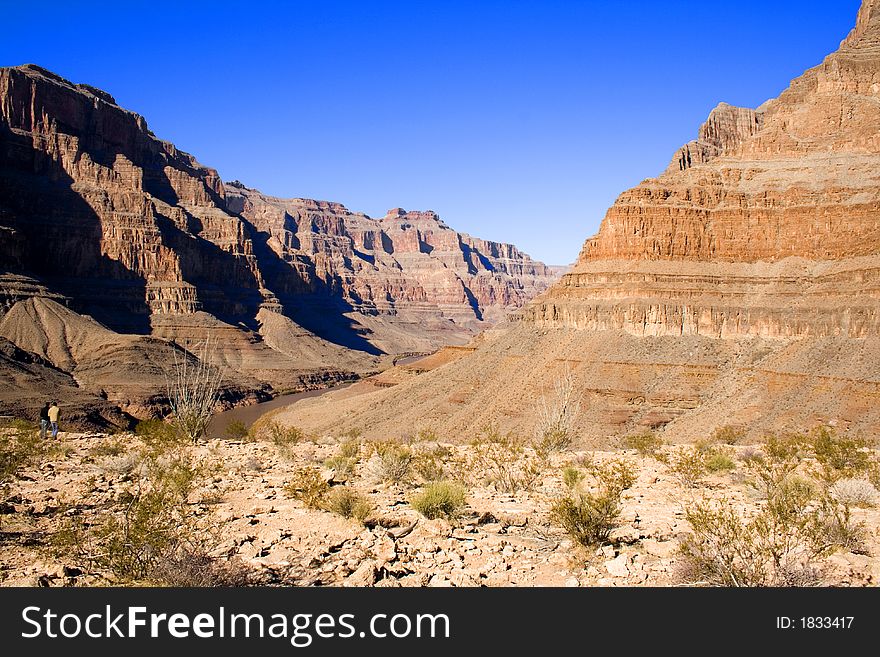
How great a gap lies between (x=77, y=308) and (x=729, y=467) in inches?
4235

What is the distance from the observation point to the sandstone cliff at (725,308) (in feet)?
140

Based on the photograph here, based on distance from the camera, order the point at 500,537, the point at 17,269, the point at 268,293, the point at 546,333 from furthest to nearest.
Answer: the point at 268,293 < the point at 17,269 < the point at 546,333 < the point at 500,537

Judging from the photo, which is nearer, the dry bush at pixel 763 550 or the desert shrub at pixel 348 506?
the dry bush at pixel 763 550

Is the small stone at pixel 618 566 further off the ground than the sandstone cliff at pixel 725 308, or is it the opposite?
the sandstone cliff at pixel 725 308

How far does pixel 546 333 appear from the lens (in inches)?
2383

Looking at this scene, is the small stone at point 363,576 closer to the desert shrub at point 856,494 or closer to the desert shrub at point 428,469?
the desert shrub at point 428,469

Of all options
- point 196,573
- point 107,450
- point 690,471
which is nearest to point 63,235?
point 107,450

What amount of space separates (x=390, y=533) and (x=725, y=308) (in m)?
48.6

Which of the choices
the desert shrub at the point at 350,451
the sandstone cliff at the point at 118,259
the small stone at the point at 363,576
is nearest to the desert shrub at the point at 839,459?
the small stone at the point at 363,576

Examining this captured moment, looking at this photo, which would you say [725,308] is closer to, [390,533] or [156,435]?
[156,435]

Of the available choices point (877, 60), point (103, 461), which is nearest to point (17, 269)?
point (103, 461)

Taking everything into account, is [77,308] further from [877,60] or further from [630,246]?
[877,60]

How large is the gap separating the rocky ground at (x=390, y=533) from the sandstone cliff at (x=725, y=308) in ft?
90.4
